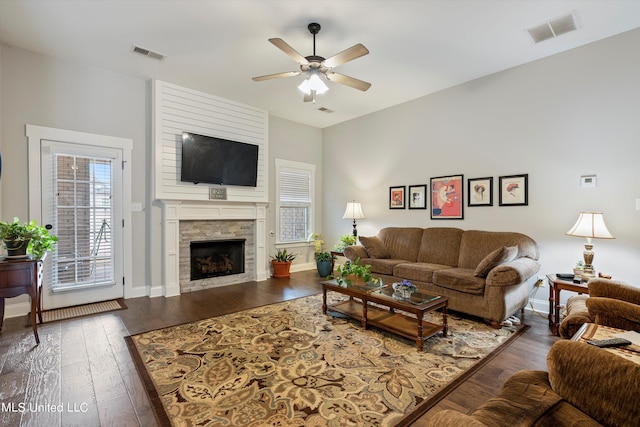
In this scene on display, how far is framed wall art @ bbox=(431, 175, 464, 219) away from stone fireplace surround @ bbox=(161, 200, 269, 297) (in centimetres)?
298

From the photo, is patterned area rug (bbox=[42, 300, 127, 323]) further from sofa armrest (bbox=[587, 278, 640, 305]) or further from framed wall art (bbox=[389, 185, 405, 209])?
sofa armrest (bbox=[587, 278, 640, 305])

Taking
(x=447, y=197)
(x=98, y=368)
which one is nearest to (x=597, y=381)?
(x=98, y=368)

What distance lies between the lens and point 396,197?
5.34m

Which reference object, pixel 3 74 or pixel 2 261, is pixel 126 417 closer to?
pixel 2 261

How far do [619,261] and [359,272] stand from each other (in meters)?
2.78

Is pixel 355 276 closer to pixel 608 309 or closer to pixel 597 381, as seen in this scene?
Answer: pixel 608 309

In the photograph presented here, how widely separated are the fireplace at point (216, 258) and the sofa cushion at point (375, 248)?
2191 mm

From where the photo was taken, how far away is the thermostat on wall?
3381 mm

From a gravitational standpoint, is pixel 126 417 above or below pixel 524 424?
below

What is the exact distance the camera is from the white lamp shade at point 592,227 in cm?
301

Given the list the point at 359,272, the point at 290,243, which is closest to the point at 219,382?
the point at 359,272

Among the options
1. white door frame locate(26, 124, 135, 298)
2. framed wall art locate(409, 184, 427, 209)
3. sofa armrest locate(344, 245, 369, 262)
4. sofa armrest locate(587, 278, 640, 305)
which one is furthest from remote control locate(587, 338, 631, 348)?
white door frame locate(26, 124, 135, 298)

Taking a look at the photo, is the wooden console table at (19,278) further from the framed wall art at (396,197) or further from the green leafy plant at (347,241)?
the framed wall art at (396,197)

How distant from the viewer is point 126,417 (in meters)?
1.81
